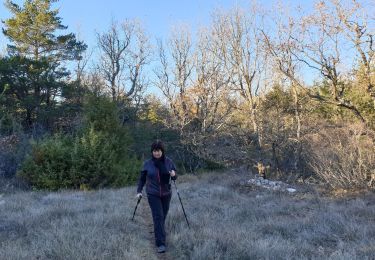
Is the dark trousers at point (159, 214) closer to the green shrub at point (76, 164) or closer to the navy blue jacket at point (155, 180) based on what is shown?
the navy blue jacket at point (155, 180)

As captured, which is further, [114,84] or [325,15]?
[114,84]

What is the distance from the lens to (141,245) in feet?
20.3

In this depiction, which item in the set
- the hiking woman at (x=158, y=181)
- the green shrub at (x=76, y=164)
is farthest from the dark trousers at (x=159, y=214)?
the green shrub at (x=76, y=164)

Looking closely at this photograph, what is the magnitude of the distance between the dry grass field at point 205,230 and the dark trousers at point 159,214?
0.78 ft

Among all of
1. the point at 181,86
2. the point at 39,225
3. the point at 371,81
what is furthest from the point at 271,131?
the point at 39,225

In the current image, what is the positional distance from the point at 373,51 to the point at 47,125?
2019 centimetres

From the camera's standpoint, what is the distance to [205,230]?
6.94 meters

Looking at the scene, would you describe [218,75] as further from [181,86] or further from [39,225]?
[39,225]

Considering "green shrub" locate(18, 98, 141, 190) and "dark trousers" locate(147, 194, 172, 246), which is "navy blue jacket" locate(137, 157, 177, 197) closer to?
"dark trousers" locate(147, 194, 172, 246)

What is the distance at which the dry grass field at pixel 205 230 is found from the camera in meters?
5.69

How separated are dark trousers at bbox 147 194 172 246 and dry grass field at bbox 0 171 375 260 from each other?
0.24 m

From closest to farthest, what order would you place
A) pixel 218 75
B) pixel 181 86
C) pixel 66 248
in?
1. pixel 66 248
2. pixel 218 75
3. pixel 181 86

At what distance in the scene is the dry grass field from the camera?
Result: 569cm

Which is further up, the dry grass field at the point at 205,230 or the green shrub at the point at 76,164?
the green shrub at the point at 76,164
